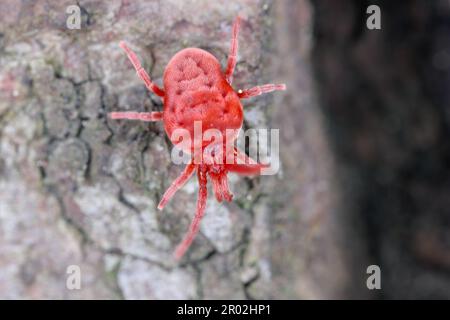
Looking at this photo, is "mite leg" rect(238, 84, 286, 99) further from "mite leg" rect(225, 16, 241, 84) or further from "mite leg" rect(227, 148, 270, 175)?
"mite leg" rect(227, 148, 270, 175)

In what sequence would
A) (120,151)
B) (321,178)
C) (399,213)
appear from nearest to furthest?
(120,151) → (321,178) → (399,213)

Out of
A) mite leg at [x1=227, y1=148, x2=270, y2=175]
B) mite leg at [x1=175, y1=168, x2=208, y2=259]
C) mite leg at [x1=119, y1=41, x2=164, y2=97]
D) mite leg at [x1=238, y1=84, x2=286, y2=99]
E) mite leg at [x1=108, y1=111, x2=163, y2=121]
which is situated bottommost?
mite leg at [x1=175, y1=168, x2=208, y2=259]

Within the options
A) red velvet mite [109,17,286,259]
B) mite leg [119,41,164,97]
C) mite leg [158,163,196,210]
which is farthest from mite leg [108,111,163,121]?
mite leg [158,163,196,210]

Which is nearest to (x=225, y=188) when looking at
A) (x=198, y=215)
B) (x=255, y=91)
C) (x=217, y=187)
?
(x=217, y=187)

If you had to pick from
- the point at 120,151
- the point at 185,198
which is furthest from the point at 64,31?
the point at 185,198

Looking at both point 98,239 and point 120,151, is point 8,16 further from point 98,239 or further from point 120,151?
point 98,239

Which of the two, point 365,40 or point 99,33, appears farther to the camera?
point 365,40

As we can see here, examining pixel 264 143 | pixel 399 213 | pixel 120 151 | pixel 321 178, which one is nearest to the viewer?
pixel 120 151
